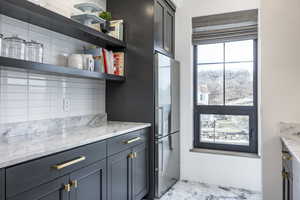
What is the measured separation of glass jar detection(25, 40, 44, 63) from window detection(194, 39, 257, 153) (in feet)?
7.11

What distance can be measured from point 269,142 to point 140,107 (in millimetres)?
1340

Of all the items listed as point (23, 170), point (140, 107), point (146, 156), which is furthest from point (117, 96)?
point (23, 170)

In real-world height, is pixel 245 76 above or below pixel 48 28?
below

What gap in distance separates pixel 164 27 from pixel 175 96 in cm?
91

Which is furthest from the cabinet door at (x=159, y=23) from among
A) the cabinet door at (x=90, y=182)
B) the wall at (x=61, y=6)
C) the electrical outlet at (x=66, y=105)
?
the cabinet door at (x=90, y=182)

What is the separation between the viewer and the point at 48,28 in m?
1.82

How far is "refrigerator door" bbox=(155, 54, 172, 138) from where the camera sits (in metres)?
2.44

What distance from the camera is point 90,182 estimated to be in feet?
5.06

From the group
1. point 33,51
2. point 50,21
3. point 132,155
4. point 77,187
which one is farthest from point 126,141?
point 50,21

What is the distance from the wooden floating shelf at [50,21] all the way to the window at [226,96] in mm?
1432

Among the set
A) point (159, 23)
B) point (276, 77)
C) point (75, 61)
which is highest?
point (159, 23)

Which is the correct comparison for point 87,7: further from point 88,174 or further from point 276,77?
point 276,77

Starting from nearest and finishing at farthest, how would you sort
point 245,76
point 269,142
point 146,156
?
point 269,142
point 146,156
point 245,76

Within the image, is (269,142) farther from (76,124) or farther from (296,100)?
(76,124)
